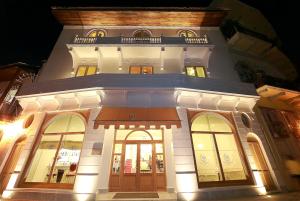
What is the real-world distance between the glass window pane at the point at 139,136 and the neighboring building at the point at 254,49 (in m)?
9.48

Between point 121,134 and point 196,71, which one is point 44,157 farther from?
point 196,71

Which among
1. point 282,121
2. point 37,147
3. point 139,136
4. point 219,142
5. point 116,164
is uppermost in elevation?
point 282,121

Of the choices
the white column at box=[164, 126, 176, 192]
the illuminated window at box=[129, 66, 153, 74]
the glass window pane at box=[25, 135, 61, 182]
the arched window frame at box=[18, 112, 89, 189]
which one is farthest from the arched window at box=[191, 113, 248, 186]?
the glass window pane at box=[25, 135, 61, 182]

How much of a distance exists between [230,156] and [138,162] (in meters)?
5.85

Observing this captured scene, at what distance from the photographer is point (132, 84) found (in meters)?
10.1

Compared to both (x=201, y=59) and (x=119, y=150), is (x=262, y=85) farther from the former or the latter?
(x=119, y=150)

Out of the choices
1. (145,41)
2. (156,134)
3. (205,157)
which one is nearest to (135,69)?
(145,41)

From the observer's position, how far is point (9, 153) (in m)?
10.1

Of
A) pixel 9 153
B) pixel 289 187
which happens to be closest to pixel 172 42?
pixel 289 187

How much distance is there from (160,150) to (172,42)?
708 cm

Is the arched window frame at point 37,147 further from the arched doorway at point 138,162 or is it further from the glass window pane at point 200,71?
the glass window pane at point 200,71

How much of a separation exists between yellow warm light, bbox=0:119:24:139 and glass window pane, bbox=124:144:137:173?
660cm

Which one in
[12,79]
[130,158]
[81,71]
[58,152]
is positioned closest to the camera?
[130,158]

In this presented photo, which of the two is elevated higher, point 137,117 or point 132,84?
point 132,84
